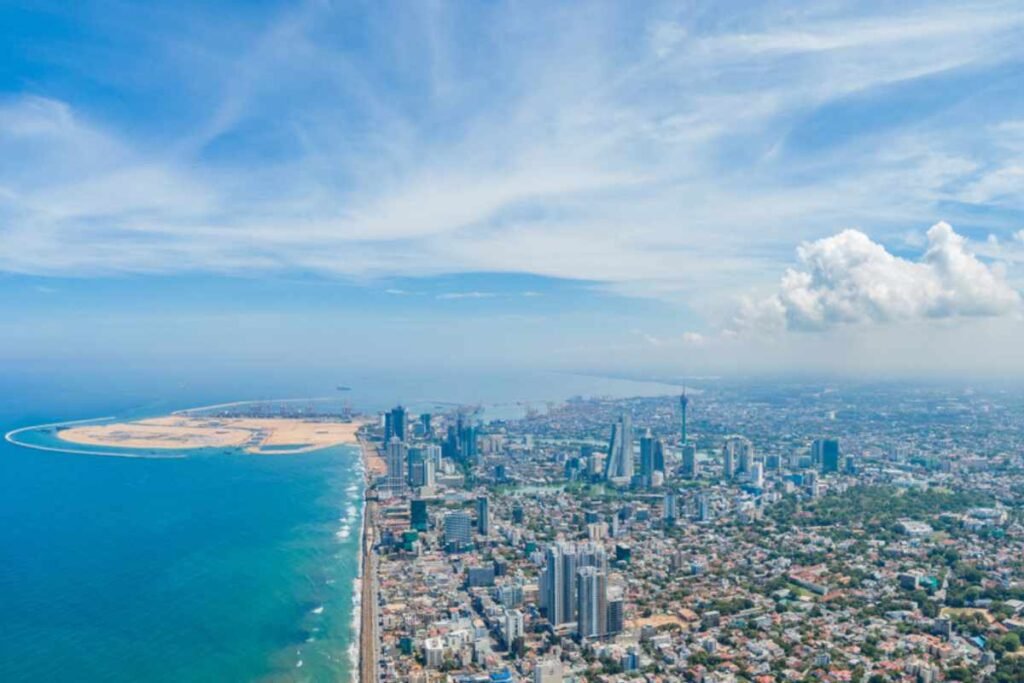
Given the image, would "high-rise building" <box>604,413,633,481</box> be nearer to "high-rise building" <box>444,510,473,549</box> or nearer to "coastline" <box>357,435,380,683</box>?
"coastline" <box>357,435,380,683</box>

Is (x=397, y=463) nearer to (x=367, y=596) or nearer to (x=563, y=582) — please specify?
(x=367, y=596)

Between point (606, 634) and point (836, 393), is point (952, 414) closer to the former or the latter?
A: point (836, 393)

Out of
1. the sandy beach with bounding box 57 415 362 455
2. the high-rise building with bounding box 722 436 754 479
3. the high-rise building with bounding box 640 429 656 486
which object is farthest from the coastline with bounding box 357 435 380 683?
the high-rise building with bounding box 722 436 754 479

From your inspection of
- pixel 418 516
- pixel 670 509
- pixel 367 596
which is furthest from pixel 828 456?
pixel 367 596

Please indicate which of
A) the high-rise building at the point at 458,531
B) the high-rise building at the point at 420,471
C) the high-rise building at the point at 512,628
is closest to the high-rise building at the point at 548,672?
the high-rise building at the point at 512,628

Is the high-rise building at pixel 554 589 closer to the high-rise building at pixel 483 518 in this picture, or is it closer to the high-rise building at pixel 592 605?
the high-rise building at pixel 592 605
